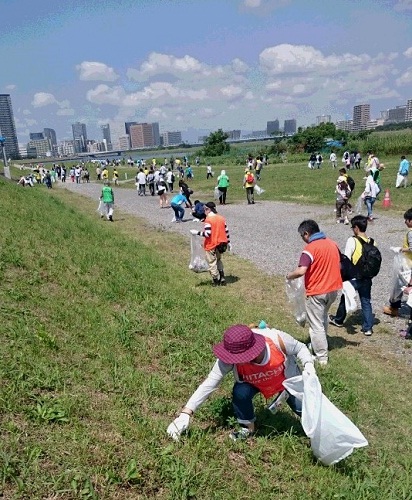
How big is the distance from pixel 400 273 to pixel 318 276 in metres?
→ 1.88

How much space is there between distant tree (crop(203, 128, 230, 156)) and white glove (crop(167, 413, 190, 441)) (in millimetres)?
65041

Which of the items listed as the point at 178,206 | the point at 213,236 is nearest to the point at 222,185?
the point at 178,206

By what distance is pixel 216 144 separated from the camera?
67.1 metres

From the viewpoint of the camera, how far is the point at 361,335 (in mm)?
5844

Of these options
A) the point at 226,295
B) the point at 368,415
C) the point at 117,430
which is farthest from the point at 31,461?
the point at 226,295

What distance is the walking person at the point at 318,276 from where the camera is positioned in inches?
189

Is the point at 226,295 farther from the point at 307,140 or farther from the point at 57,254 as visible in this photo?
the point at 307,140

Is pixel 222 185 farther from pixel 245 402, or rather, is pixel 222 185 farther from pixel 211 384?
pixel 211 384

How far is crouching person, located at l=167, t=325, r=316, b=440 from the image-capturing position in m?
2.88

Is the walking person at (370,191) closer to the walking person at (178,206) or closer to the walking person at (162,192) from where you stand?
the walking person at (178,206)

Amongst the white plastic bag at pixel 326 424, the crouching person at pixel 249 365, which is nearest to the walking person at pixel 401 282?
the crouching person at pixel 249 365

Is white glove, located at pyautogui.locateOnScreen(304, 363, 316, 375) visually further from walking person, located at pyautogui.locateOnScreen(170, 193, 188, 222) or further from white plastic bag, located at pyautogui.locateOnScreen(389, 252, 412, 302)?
walking person, located at pyautogui.locateOnScreen(170, 193, 188, 222)

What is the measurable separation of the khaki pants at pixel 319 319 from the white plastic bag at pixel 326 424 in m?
2.10

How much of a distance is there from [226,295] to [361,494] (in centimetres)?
467
